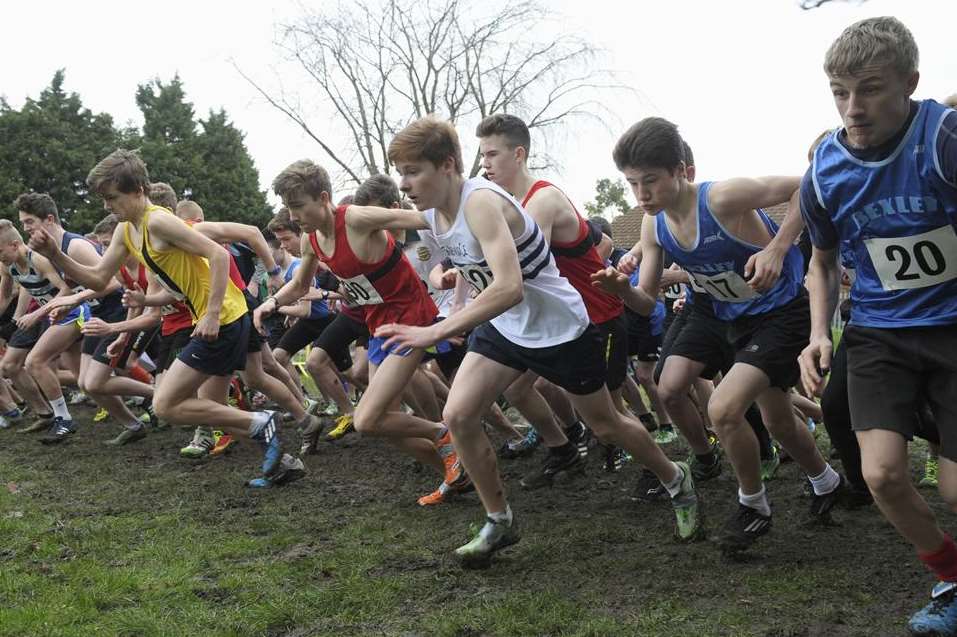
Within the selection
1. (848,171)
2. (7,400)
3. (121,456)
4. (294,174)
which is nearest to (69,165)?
(7,400)

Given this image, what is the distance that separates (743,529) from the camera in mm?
3895

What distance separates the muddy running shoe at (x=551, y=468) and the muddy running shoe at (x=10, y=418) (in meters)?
6.66

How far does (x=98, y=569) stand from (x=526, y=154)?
3.37 meters

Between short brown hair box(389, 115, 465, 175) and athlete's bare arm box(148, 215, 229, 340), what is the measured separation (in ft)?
7.40

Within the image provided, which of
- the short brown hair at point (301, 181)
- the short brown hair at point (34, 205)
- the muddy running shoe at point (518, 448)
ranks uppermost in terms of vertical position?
the short brown hair at point (34, 205)

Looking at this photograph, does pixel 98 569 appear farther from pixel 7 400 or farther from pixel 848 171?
pixel 7 400

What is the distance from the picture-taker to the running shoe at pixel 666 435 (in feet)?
23.2

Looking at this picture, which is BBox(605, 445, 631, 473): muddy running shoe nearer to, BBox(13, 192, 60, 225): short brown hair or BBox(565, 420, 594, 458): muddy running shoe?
BBox(565, 420, 594, 458): muddy running shoe

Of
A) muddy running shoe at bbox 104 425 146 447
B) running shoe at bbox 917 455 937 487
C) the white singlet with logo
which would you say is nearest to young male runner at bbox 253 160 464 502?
the white singlet with logo

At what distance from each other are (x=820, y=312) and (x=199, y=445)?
225 inches

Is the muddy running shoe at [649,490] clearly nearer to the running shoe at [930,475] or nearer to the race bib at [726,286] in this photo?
the race bib at [726,286]

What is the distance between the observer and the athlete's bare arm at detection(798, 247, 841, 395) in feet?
10.0

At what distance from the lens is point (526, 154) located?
18.1 ft

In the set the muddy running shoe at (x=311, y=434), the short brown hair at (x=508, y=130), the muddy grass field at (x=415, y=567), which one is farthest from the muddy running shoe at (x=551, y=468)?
the muddy running shoe at (x=311, y=434)
